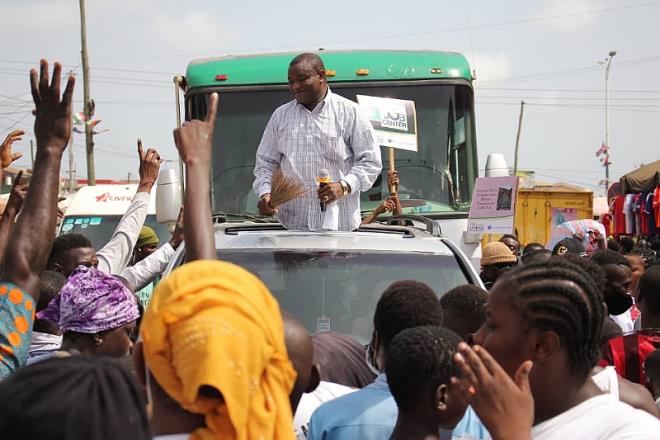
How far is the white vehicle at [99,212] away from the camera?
1264 centimetres

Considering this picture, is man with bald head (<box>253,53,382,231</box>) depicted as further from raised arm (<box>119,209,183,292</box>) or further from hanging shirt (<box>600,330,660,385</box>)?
hanging shirt (<box>600,330,660,385</box>)

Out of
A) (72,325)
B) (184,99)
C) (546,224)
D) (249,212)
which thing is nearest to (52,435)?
(72,325)

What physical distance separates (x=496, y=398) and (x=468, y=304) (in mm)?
1574

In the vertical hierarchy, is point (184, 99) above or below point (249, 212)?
above

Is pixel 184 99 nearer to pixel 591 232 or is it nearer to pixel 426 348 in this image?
pixel 591 232

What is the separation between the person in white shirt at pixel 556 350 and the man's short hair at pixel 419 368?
0.18 metres

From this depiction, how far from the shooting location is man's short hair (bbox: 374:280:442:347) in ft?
10.4

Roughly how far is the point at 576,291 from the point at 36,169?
1.72m

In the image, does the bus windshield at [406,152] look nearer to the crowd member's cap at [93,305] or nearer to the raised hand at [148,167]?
the raised hand at [148,167]

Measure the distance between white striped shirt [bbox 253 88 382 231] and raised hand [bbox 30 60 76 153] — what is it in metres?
2.67

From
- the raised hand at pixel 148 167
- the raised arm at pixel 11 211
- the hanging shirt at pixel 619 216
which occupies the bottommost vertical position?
the hanging shirt at pixel 619 216

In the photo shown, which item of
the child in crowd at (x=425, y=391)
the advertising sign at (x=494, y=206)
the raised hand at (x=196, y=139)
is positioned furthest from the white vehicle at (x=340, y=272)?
the advertising sign at (x=494, y=206)

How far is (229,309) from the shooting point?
182 cm

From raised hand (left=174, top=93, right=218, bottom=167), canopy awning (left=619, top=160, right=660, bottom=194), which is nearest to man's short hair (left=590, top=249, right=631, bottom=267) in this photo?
raised hand (left=174, top=93, right=218, bottom=167)
